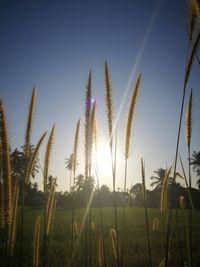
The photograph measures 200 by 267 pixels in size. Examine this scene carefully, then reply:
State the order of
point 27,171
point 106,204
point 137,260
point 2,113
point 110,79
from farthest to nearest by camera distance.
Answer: point 106,204 < point 137,260 < point 110,79 < point 27,171 < point 2,113

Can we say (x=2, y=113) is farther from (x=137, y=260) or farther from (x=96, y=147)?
(x=137, y=260)

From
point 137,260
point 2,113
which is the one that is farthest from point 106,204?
point 2,113

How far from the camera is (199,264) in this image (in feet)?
19.7

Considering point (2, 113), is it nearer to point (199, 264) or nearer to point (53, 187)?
point (53, 187)

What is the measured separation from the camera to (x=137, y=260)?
268 inches

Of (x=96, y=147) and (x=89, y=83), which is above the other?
(x=89, y=83)

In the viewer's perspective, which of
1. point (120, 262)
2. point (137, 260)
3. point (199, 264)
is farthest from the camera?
point (137, 260)

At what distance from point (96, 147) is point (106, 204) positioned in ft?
298

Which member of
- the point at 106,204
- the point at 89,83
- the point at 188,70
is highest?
the point at 89,83

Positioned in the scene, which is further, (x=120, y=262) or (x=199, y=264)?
(x=199, y=264)

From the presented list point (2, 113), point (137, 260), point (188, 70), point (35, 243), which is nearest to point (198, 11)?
point (188, 70)

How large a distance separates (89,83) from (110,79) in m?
0.28

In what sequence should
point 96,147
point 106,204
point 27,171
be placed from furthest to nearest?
point 106,204 → point 96,147 → point 27,171

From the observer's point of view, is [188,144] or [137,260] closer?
[188,144]
